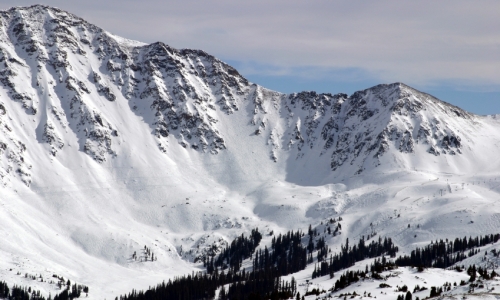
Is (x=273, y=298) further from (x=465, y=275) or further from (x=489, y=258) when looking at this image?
(x=489, y=258)

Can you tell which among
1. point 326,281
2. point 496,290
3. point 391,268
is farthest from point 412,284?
point 326,281

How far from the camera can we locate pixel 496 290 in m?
85.0

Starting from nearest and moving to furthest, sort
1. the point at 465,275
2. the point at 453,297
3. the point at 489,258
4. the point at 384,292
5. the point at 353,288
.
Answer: the point at 453,297, the point at 384,292, the point at 353,288, the point at 465,275, the point at 489,258

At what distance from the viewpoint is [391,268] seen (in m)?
117

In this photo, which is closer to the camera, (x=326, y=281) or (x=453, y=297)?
(x=453, y=297)

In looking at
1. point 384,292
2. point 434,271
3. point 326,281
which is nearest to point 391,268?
point 434,271

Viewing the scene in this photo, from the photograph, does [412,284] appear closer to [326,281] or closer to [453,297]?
[453,297]

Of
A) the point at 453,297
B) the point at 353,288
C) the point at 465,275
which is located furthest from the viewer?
the point at 465,275

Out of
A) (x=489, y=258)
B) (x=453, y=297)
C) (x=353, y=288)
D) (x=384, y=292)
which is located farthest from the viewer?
(x=489, y=258)

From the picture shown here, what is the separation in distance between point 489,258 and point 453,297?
123 meters

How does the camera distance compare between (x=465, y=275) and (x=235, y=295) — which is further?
(x=235, y=295)

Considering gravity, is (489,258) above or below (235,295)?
above

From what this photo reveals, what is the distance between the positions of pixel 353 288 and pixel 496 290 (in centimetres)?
2602

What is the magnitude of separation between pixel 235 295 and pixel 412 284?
9932 cm
